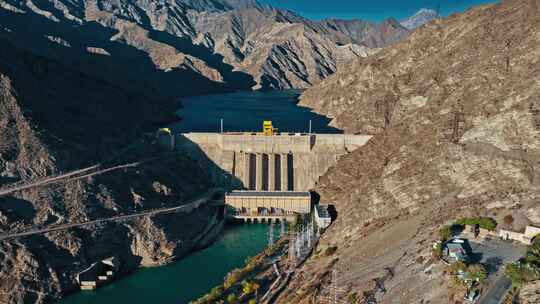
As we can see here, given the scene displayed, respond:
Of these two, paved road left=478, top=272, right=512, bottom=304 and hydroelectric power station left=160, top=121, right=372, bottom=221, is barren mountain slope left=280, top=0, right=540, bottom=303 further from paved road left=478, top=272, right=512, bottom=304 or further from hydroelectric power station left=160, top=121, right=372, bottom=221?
hydroelectric power station left=160, top=121, right=372, bottom=221

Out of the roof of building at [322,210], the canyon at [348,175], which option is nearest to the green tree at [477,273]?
the canyon at [348,175]

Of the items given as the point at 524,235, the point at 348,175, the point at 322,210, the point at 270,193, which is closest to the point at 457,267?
the point at 524,235

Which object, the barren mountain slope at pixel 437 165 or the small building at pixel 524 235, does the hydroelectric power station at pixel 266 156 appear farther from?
the small building at pixel 524 235

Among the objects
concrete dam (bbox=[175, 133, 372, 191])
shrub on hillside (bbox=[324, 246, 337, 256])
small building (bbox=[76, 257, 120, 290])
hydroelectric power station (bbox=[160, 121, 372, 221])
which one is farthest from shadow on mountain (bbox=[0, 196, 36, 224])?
shrub on hillside (bbox=[324, 246, 337, 256])

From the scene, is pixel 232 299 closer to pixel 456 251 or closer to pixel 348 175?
pixel 456 251

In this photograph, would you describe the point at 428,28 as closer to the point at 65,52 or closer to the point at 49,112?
the point at 49,112
